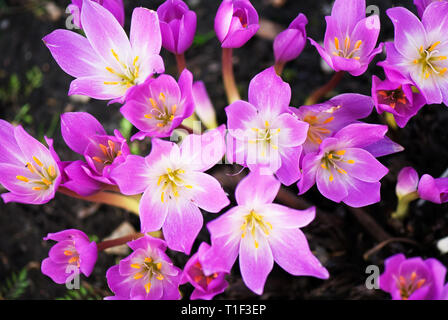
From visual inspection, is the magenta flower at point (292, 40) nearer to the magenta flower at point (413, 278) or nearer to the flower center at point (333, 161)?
the flower center at point (333, 161)

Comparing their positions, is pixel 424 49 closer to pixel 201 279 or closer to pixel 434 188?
pixel 434 188

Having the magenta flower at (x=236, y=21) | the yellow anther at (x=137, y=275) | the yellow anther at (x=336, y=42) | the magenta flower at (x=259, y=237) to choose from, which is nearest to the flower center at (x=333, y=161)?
the magenta flower at (x=259, y=237)

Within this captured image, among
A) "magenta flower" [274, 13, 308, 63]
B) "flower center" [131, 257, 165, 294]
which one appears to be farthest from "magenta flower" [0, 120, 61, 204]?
"magenta flower" [274, 13, 308, 63]

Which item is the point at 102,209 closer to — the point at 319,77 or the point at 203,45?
the point at 203,45

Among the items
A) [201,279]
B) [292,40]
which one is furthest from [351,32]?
[201,279]

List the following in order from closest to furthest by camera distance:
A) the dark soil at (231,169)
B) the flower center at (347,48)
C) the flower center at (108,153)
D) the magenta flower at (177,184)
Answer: the magenta flower at (177,184) < the flower center at (108,153) < the flower center at (347,48) < the dark soil at (231,169)

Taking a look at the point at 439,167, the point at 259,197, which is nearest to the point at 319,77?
the point at 439,167
